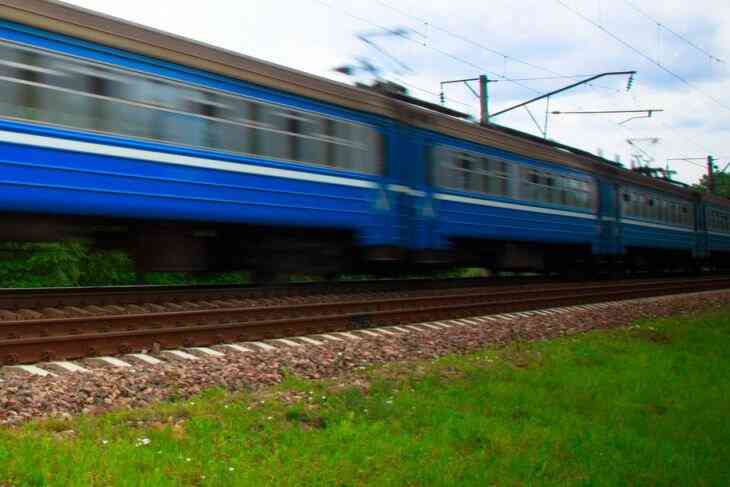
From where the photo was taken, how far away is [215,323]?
9.27m

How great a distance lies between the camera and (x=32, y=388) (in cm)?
560

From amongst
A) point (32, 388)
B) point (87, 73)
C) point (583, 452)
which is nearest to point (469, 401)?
point (583, 452)

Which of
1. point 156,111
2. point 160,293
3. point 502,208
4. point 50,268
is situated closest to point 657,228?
point 502,208

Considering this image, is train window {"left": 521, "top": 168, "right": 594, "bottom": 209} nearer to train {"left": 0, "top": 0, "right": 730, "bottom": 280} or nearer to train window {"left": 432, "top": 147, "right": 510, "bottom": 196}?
train {"left": 0, "top": 0, "right": 730, "bottom": 280}

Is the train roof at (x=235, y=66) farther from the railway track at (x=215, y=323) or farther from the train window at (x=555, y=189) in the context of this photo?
the railway track at (x=215, y=323)

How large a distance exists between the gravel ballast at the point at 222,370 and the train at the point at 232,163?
8.94 feet

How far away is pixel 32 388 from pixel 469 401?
3205 millimetres

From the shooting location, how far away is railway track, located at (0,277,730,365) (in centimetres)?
712

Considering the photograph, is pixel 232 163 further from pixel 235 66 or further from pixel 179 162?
pixel 235 66

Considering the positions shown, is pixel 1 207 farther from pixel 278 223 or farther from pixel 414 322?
pixel 414 322

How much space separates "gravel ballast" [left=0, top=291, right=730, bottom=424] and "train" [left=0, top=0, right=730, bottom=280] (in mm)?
2725

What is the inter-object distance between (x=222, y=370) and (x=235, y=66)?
5.23 meters

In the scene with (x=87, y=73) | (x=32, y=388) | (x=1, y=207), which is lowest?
(x=32, y=388)

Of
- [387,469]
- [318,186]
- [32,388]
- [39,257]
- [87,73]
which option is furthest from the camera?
[39,257]
